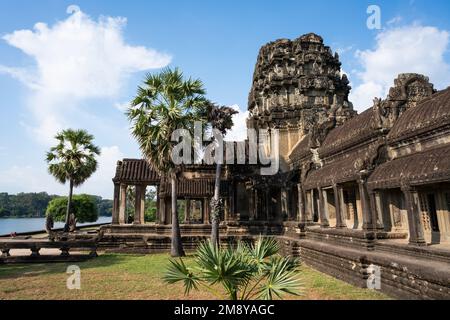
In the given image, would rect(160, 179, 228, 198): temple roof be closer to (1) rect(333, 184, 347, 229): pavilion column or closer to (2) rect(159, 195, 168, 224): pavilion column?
(2) rect(159, 195, 168, 224): pavilion column

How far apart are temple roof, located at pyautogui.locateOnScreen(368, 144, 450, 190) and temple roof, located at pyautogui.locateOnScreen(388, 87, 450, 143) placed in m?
0.69

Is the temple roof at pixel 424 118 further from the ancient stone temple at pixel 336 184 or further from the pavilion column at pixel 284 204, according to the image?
the pavilion column at pixel 284 204

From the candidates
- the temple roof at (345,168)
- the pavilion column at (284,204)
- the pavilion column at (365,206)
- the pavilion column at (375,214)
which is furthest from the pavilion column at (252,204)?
the pavilion column at (365,206)

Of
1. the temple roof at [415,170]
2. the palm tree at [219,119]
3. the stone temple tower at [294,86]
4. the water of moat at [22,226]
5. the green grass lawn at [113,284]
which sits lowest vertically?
the water of moat at [22,226]

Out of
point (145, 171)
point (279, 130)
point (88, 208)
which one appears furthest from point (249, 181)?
point (88, 208)

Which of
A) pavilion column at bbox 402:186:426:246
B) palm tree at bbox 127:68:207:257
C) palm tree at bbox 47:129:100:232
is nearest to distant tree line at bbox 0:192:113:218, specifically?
palm tree at bbox 47:129:100:232

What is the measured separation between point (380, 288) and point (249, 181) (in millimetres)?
11682

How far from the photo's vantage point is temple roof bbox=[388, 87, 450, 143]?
838 centimetres

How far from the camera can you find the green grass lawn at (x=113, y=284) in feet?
25.0

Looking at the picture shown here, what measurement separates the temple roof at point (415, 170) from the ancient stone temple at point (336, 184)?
0.03m

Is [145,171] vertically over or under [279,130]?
under

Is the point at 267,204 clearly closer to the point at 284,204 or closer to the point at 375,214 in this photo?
A: the point at 284,204

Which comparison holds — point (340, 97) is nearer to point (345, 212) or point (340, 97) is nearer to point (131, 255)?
point (345, 212)

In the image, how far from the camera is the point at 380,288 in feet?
24.9
